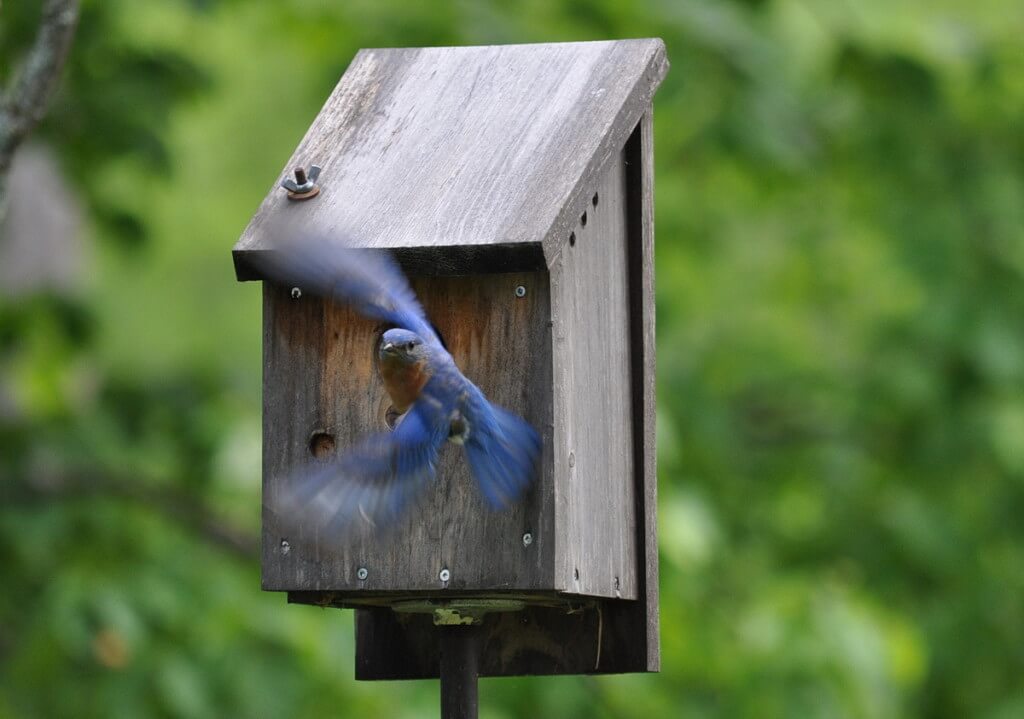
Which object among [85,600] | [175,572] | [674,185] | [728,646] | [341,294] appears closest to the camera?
[341,294]

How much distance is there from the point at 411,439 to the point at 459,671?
51 centimetres

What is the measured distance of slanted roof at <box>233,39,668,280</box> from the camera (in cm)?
302

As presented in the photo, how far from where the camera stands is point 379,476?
115 inches

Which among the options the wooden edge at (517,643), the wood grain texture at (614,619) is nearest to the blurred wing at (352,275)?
the wood grain texture at (614,619)

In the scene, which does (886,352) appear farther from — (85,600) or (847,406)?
(85,600)

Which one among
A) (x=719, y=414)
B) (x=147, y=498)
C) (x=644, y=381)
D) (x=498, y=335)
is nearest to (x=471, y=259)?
(x=498, y=335)

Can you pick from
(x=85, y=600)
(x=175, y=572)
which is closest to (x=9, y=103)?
(x=85, y=600)

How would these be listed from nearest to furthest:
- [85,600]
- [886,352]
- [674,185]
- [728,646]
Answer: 1. [85,600]
2. [728,646]
3. [886,352]
4. [674,185]

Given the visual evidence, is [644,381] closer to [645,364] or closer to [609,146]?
[645,364]

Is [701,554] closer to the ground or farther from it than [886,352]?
closer to the ground

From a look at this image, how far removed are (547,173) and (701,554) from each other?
104 inches

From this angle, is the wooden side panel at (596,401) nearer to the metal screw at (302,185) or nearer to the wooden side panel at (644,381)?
the wooden side panel at (644,381)

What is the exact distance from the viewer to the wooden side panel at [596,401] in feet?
10.00

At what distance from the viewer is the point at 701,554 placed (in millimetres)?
5520
